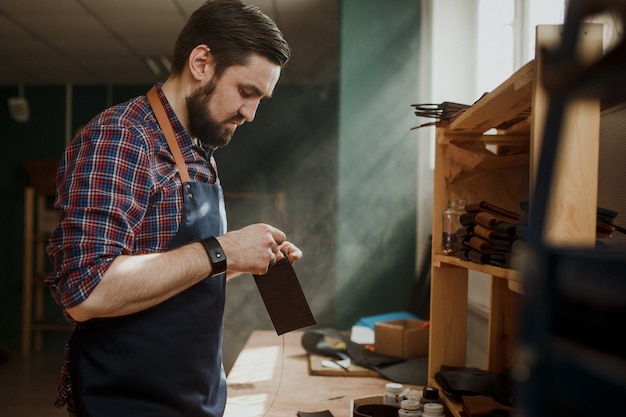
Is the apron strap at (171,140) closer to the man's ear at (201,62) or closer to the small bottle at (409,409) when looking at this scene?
the man's ear at (201,62)

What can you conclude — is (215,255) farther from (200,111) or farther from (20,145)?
(20,145)

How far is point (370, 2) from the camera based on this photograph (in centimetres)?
323

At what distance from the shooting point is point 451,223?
1.68 m

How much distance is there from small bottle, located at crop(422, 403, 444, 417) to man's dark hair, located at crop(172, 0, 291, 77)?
965 mm

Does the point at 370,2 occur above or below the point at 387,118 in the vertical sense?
above

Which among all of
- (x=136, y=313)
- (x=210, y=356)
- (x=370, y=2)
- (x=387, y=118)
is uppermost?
(x=370, y=2)

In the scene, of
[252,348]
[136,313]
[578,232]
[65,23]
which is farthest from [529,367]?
[65,23]

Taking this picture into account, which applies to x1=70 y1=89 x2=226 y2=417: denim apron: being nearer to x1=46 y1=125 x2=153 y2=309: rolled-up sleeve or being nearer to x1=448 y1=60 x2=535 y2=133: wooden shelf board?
x1=46 y1=125 x2=153 y2=309: rolled-up sleeve

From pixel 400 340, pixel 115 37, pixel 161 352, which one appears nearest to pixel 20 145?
pixel 115 37

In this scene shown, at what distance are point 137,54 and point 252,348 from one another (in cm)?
344

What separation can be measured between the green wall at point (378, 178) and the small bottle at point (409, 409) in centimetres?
173

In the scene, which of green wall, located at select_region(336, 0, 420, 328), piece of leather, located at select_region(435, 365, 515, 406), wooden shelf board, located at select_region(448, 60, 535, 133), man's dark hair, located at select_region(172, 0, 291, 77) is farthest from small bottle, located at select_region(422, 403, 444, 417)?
green wall, located at select_region(336, 0, 420, 328)

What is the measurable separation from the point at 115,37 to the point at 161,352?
391cm

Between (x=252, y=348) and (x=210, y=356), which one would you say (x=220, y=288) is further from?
(x=252, y=348)
